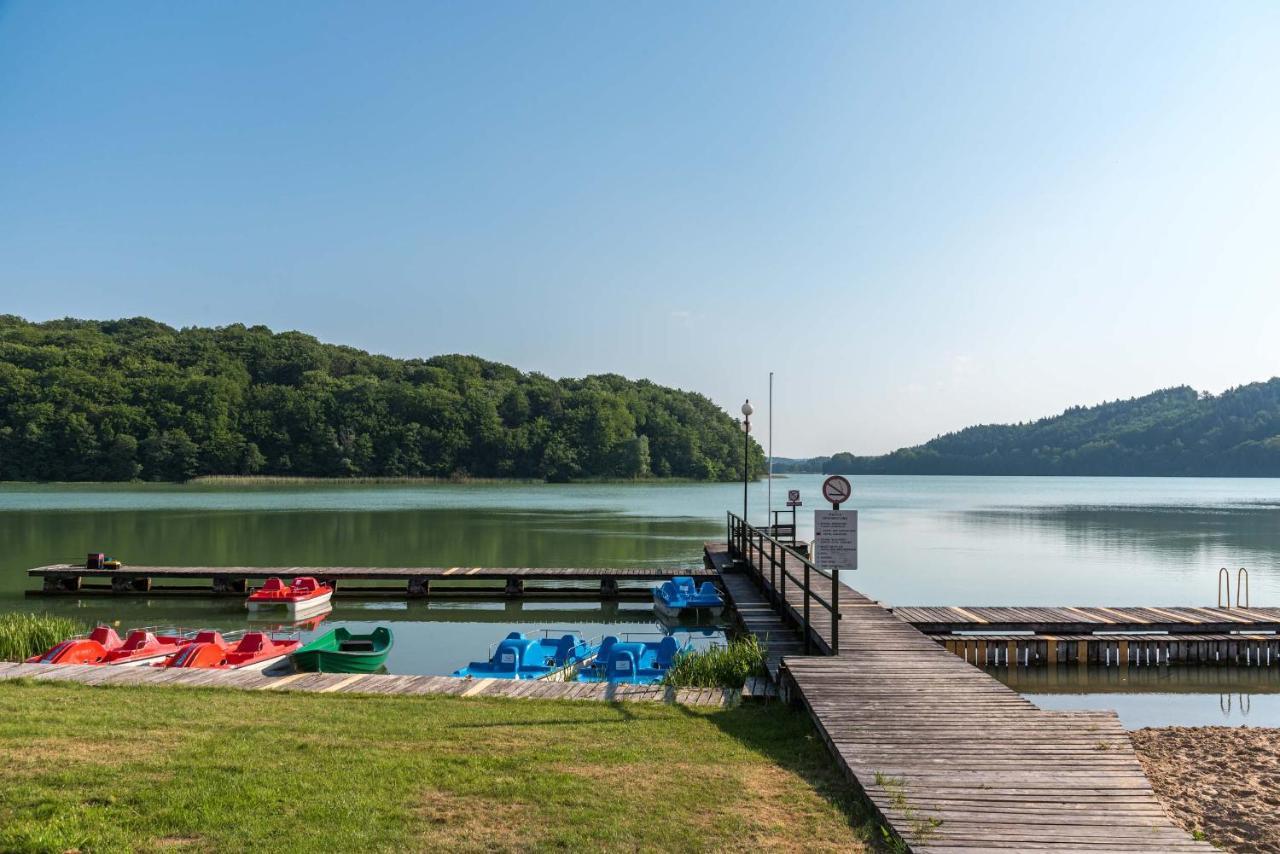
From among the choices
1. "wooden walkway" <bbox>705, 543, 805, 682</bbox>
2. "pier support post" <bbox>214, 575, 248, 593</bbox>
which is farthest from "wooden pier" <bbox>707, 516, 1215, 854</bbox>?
"pier support post" <bbox>214, 575, 248, 593</bbox>

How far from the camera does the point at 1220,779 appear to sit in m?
7.57

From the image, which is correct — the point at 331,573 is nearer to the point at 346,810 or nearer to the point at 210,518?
the point at 346,810

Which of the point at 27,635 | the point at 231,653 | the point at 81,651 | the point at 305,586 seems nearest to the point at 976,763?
the point at 231,653

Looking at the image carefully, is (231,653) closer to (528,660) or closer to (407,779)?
(528,660)

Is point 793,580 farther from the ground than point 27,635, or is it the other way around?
point 793,580

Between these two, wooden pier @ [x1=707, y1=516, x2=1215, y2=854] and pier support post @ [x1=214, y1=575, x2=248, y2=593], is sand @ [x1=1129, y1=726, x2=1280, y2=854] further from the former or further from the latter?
pier support post @ [x1=214, y1=575, x2=248, y2=593]

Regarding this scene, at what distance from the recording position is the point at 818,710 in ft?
24.0

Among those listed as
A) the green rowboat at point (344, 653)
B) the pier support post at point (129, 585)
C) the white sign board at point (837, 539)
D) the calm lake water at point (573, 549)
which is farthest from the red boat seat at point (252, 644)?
the pier support post at point (129, 585)

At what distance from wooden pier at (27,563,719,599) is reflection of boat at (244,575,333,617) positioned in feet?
5.14

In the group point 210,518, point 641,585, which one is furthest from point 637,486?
point 641,585

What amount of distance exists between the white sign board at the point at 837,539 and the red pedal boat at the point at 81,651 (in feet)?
28.8

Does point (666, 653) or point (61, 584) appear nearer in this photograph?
point (666, 653)

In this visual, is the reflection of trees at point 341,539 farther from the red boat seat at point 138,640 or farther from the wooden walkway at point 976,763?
the wooden walkway at point 976,763

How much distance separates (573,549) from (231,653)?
19.1 meters
